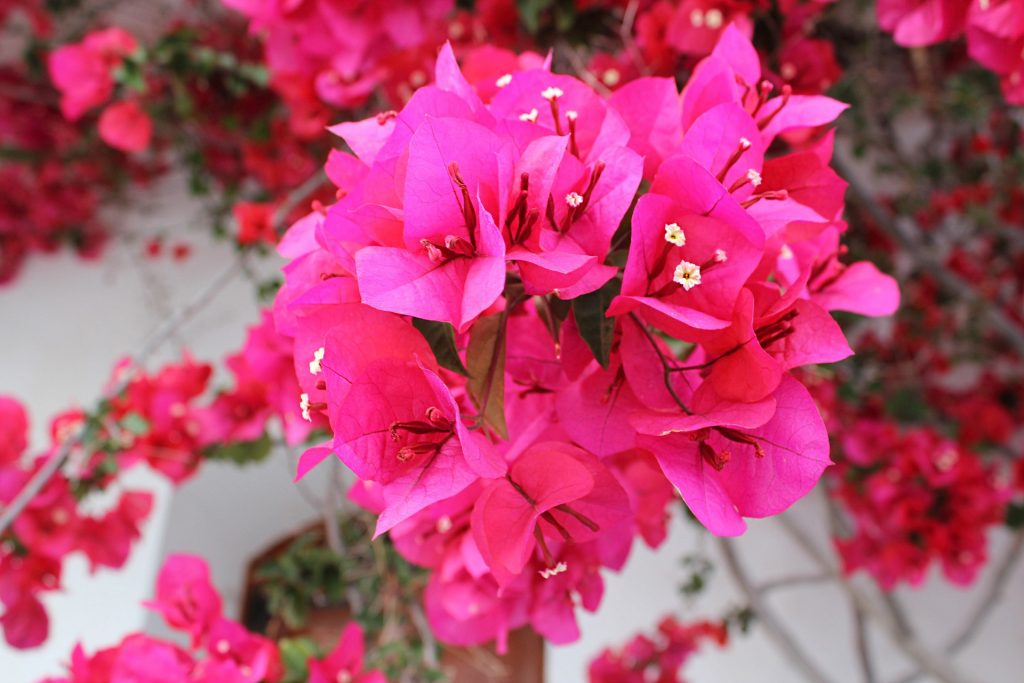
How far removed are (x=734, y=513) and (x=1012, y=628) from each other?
2.10m

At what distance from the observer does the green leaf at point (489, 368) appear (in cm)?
50

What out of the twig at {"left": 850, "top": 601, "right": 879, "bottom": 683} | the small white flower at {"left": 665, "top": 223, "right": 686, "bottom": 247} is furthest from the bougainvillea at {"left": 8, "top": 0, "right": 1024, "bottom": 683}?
the twig at {"left": 850, "top": 601, "right": 879, "bottom": 683}

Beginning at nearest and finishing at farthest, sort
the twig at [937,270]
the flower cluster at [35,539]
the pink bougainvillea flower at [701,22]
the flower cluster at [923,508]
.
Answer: the pink bougainvillea flower at [701,22]
the flower cluster at [35,539]
the flower cluster at [923,508]
the twig at [937,270]

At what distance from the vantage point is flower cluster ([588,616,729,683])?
179 cm

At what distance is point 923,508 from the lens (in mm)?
1437

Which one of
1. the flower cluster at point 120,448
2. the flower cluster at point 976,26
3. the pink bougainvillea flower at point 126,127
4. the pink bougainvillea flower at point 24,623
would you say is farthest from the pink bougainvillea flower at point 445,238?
the pink bougainvillea flower at point 126,127

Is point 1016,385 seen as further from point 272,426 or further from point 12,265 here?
point 12,265

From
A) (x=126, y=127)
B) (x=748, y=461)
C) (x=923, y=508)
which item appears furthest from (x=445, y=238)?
(x=126, y=127)

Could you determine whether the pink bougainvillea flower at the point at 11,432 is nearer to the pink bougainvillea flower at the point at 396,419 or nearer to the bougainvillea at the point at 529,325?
the bougainvillea at the point at 529,325

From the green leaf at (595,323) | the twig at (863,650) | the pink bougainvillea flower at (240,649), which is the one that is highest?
the green leaf at (595,323)

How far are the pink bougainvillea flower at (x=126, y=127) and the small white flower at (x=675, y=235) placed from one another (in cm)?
148

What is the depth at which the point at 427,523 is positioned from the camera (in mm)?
647

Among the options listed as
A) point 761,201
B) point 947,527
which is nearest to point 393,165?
point 761,201

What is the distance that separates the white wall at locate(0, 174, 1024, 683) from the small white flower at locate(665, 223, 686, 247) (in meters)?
1.82
